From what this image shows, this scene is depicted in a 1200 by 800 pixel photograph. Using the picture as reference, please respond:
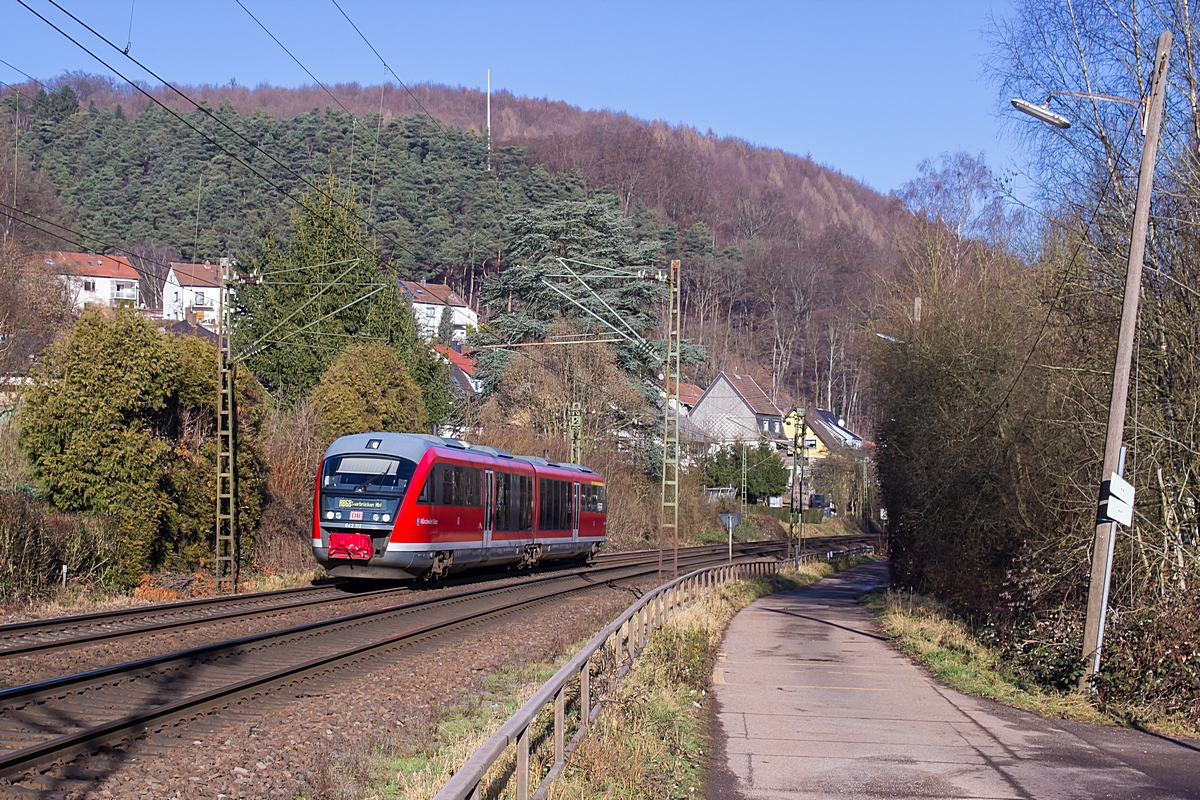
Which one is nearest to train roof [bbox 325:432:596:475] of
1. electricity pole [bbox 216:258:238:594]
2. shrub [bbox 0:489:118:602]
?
electricity pole [bbox 216:258:238:594]

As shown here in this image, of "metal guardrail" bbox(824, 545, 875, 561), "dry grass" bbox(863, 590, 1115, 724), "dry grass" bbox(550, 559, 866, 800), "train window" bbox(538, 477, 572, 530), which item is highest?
"train window" bbox(538, 477, 572, 530)

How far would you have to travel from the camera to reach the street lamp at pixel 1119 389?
41.4 feet

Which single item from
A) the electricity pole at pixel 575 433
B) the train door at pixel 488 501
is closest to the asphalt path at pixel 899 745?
the train door at pixel 488 501

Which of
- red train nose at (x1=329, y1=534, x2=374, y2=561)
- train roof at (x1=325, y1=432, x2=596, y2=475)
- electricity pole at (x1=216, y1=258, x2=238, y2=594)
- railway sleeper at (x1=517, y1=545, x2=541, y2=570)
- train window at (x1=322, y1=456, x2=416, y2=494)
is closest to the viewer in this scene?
red train nose at (x1=329, y1=534, x2=374, y2=561)

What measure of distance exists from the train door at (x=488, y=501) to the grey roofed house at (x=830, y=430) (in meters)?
73.2

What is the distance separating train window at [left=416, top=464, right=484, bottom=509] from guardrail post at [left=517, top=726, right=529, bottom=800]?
16840mm

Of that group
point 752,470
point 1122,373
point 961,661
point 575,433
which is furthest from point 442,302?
point 1122,373

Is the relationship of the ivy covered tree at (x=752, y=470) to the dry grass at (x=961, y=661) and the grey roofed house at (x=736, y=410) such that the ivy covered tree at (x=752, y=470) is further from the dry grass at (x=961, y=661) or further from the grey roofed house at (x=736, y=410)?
the dry grass at (x=961, y=661)

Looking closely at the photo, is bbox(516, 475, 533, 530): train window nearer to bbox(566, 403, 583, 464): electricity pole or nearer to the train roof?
the train roof

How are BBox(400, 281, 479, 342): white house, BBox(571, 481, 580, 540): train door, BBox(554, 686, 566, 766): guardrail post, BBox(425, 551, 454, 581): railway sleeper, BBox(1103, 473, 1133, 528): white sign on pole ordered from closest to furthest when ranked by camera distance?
BBox(554, 686, 566, 766): guardrail post
BBox(1103, 473, 1133, 528): white sign on pole
BBox(425, 551, 454, 581): railway sleeper
BBox(571, 481, 580, 540): train door
BBox(400, 281, 479, 342): white house

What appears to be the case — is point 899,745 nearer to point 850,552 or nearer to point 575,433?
point 575,433

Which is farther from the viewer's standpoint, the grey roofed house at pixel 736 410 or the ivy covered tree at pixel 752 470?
the grey roofed house at pixel 736 410

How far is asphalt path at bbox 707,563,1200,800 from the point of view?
864cm

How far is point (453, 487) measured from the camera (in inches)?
965
